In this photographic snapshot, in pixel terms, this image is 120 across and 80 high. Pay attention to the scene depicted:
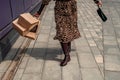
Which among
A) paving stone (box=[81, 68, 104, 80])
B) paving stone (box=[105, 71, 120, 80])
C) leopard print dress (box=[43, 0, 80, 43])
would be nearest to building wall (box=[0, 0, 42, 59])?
leopard print dress (box=[43, 0, 80, 43])

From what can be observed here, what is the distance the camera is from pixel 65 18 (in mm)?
4664

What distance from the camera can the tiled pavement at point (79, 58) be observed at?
4.48m

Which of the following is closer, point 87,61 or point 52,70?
point 52,70

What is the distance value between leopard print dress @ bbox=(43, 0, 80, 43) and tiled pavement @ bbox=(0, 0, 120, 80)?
666 millimetres

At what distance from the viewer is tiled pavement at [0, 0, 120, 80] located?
14.7 feet

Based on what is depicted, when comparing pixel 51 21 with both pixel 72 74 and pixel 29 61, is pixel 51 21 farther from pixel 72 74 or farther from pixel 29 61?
pixel 72 74

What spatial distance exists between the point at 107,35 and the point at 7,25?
10.6 ft

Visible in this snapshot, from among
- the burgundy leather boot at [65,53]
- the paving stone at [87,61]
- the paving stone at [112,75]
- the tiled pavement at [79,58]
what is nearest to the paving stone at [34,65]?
the tiled pavement at [79,58]

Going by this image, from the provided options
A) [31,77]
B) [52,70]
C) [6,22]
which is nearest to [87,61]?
[52,70]

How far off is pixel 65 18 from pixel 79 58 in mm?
1118

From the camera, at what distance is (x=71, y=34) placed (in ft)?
15.7

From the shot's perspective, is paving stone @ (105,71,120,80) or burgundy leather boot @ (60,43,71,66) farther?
burgundy leather boot @ (60,43,71,66)

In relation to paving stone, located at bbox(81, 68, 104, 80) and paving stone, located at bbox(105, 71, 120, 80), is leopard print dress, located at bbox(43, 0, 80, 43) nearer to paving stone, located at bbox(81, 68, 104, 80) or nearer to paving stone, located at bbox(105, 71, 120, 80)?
paving stone, located at bbox(81, 68, 104, 80)

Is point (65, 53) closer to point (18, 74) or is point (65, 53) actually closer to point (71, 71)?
point (71, 71)
